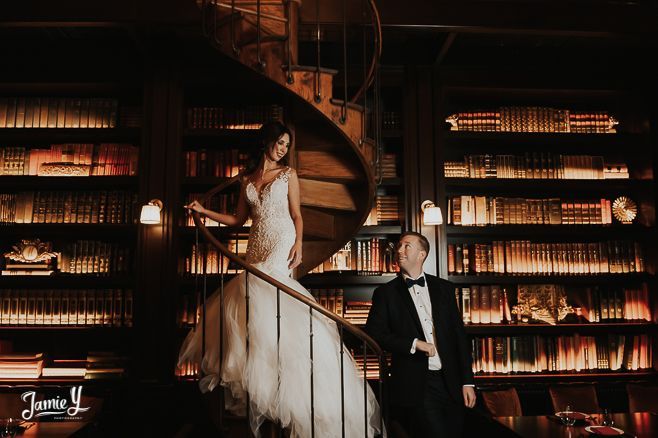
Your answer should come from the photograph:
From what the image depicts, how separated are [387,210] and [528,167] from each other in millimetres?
1252

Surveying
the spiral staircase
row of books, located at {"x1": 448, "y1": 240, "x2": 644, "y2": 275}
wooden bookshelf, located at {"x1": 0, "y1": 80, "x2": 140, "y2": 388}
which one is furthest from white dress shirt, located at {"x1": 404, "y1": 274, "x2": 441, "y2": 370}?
wooden bookshelf, located at {"x1": 0, "y1": 80, "x2": 140, "y2": 388}

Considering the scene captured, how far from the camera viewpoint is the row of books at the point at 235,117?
4520 millimetres

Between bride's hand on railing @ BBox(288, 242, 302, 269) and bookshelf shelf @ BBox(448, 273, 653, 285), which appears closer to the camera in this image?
bride's hand on railing @ BBox(288, 242, 302, 269)

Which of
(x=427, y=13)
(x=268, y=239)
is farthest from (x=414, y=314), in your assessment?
(x=427, y=13)

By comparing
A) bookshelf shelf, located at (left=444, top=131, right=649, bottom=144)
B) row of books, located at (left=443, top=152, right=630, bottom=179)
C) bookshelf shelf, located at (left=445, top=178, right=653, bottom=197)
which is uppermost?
bookshelf shelf, located at (left=444, top=131, right=649, bottom=144)

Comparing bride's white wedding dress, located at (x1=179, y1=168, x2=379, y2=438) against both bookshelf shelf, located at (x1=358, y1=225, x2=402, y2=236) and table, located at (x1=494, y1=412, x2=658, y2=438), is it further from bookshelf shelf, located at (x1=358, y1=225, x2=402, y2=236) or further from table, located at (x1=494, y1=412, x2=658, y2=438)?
bookshelf shelf, located at (x1=358, y1=225, x2=402, y2=236)

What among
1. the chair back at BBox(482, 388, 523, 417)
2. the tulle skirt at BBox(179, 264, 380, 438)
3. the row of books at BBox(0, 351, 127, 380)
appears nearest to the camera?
the tulle skirt at BBox(179, 264, 380, 438)

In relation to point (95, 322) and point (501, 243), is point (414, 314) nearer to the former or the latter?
point (501, 243)

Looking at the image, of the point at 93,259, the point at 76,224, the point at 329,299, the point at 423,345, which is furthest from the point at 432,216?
the point at 76,224

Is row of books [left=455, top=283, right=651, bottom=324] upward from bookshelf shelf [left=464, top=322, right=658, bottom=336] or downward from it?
upward

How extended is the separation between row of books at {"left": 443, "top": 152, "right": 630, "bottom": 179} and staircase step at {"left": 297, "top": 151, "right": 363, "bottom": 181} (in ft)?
3.69

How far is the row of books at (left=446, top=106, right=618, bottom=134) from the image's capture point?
4.63 meters

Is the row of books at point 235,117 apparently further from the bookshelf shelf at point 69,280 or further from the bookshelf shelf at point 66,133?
the bookshelf shelf at point 69,280
